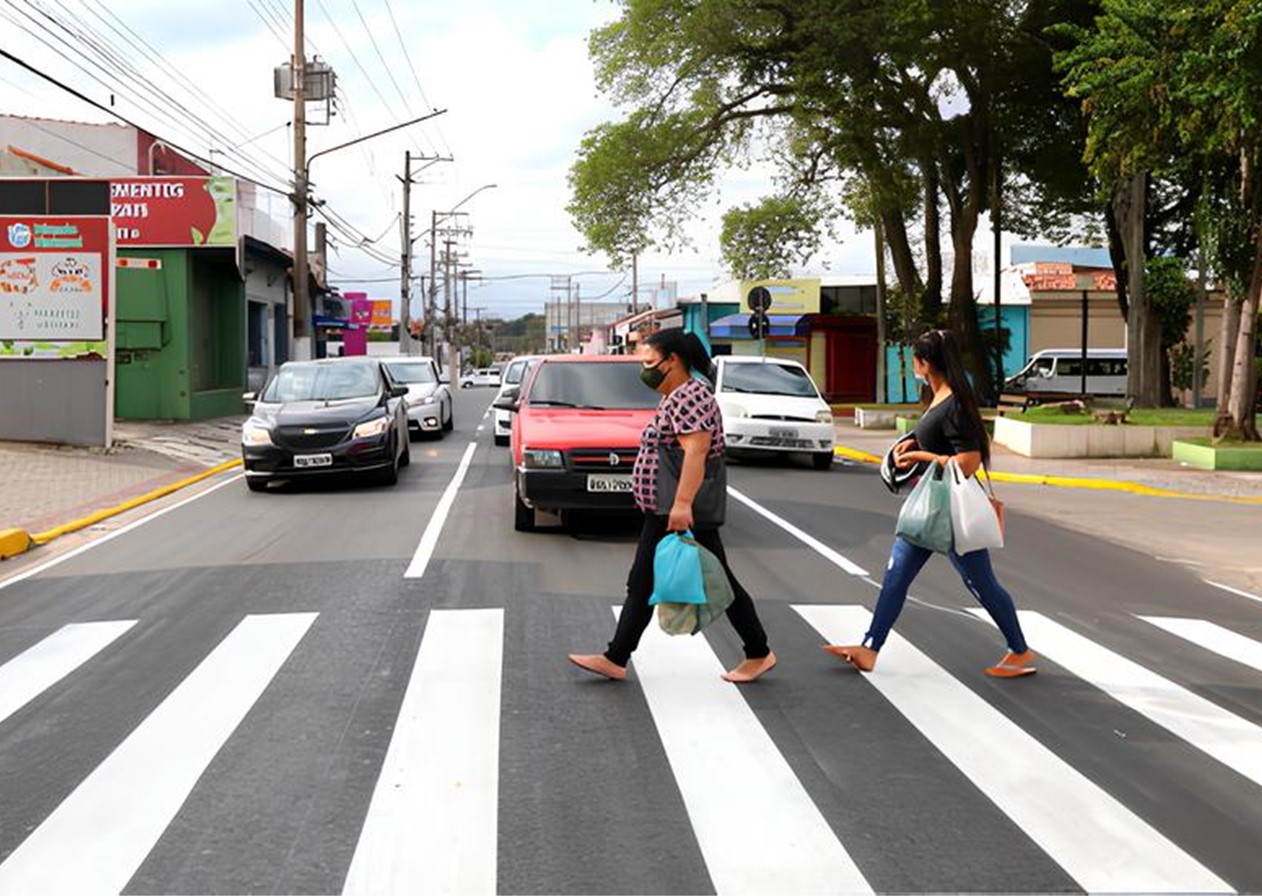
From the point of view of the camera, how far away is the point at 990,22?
84.3ft

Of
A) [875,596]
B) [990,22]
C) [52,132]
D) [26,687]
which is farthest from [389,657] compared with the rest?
[52,132]

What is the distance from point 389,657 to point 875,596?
11.9 ft

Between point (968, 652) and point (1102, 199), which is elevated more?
point (1102, 199)

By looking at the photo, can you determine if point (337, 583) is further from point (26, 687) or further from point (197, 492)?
point (197, 492)

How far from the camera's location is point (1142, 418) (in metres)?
22.0

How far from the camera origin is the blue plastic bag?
5.74 meters

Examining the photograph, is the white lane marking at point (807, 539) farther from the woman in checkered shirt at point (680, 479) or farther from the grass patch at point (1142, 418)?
the grass patch at point (1142, 418)

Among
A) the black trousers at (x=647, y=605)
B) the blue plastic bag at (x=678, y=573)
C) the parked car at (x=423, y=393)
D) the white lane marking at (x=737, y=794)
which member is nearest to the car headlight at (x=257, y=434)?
the parked car at (x=423, y=393)

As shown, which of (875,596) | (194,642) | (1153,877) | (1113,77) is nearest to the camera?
(1153,877)

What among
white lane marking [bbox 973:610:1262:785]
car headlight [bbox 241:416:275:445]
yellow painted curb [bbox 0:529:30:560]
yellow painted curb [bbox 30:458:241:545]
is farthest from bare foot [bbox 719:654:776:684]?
car headlight [bbox 241:416:275:445]

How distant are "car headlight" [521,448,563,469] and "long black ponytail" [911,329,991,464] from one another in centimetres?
504

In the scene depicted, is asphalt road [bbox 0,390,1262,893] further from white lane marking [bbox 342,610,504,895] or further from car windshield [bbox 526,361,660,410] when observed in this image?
car windshield [bbox 526,361,660,410]

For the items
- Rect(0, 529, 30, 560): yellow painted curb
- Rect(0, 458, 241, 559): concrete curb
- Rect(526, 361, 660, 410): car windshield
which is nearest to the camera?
Rect(0, 529, 30, 560): yellow painted curb

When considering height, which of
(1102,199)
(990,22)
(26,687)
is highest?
(990,22)
